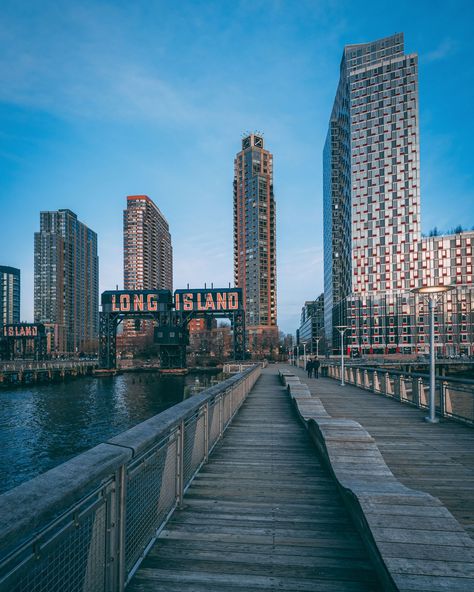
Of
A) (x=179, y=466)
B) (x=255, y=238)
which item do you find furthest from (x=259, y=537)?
(x=255, y=238)

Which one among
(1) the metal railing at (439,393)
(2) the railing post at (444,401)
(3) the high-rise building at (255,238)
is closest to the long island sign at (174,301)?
(1) the metal railing at (439,393)

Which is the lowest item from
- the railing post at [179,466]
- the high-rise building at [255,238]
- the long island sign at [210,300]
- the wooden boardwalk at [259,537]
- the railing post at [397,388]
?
the railing post at [397,388]

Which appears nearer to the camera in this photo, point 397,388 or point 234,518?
point 234,518

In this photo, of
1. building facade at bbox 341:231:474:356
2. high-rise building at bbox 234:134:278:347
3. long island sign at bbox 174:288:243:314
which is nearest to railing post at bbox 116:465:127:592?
long island sign at bbox 174:288:243:314

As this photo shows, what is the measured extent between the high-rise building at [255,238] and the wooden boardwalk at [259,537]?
143 metres

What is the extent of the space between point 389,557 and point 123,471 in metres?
2.19

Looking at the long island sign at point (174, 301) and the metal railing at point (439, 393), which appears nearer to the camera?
the metal railing at point (439, 393)

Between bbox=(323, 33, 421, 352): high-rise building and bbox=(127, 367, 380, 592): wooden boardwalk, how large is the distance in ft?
336

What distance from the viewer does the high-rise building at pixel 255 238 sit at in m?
156

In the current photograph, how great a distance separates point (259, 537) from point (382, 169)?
114m

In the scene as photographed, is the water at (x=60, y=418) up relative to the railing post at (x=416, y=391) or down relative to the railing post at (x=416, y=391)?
down

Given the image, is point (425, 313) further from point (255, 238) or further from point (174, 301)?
point (255, 238)

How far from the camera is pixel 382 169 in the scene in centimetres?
10356

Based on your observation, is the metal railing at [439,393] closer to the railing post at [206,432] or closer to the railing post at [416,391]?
the railing post at [416,391]
